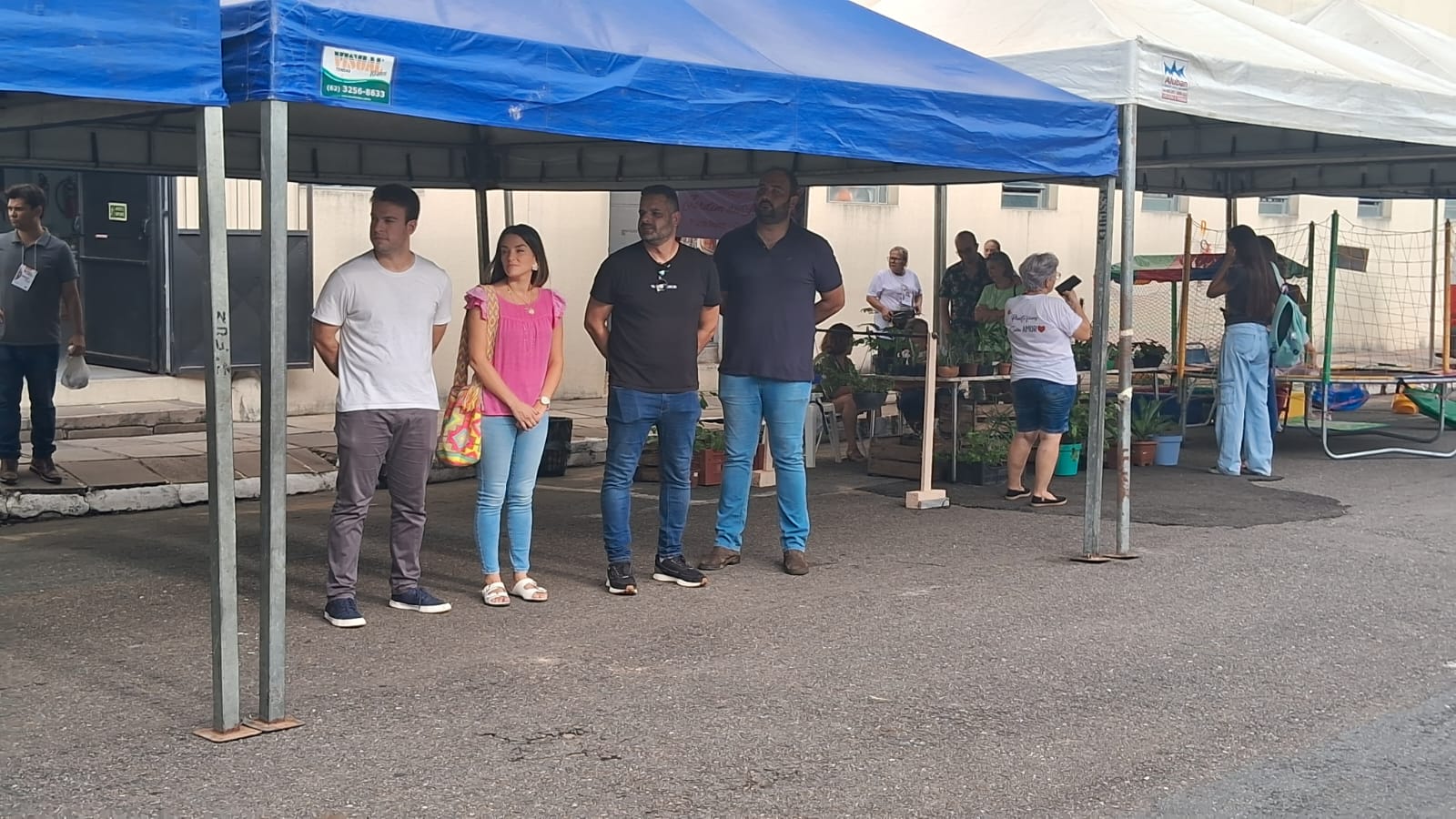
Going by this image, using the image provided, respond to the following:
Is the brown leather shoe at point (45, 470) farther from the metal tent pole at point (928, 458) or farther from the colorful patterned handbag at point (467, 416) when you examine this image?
the metal tent pole at point (928, 458)

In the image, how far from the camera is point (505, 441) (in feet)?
22.5

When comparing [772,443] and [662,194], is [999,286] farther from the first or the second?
[662,194]

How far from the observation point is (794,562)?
787 centimetres

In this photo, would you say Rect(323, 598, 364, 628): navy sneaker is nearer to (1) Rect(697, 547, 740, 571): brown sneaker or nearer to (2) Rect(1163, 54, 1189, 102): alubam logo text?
(1) Rect(697, 547, 740, 571): brown sneaker

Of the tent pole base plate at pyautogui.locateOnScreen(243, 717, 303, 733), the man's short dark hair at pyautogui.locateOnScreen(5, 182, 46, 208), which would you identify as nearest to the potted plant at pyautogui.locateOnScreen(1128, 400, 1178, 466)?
the man's short dark hair at pyautogui.locateOnScreen(5, 182, 46, 208)

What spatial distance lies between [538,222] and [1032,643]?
9.22 metres

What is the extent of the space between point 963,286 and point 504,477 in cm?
709

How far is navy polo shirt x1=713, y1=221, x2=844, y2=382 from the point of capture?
301 inches

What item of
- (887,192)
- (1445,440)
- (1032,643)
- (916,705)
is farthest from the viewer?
(887,192)

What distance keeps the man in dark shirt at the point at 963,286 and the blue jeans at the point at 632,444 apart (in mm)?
6081

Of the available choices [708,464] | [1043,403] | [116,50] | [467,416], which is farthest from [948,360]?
[116,50]

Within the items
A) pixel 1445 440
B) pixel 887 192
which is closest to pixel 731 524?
pixel 1445 440

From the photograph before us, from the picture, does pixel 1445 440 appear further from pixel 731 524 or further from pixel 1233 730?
pixel 1233 730

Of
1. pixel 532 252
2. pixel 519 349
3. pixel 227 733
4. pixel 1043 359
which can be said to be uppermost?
pixel 532 252
